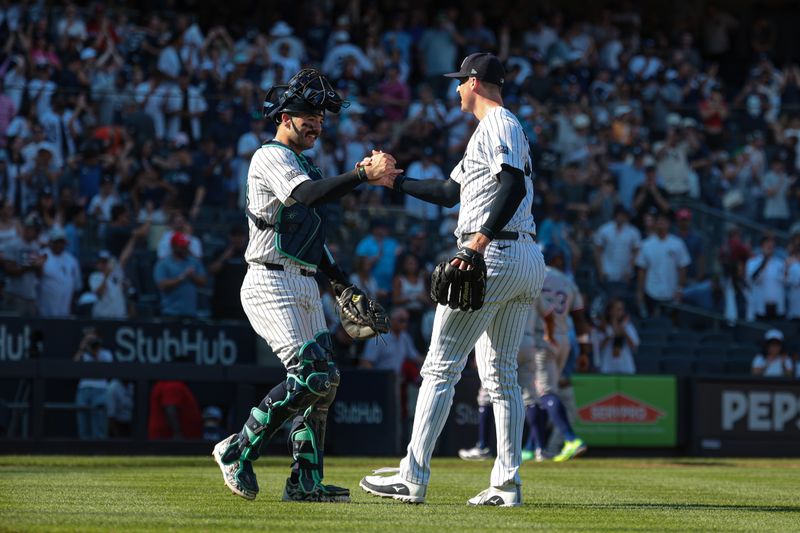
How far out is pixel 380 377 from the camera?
1645 centimetres

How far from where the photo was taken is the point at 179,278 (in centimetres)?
1697

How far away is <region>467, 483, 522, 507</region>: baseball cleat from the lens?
7.60 metres

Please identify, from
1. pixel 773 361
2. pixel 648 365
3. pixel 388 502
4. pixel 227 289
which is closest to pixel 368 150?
pixel 227 289

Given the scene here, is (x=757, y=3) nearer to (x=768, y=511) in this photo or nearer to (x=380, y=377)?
(x=380, y=377)

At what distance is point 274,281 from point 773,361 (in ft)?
41.5

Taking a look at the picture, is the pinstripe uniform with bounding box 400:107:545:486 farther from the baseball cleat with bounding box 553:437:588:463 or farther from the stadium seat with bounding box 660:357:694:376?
the stadium seat with bounding box 660:357:694:376

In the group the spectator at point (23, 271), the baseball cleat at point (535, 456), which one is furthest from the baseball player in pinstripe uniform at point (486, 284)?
the spectator at point (23, 271)

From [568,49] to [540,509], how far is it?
19.7 m

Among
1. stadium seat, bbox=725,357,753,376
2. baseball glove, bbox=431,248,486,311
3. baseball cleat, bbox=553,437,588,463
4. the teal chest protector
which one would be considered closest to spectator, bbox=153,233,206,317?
baseball cleat, bbox=553,437,588,463

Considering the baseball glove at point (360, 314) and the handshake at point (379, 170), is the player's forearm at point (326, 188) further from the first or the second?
the baseball glove at point (360, 314)

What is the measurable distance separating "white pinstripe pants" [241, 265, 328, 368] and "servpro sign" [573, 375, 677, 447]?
32.8ft

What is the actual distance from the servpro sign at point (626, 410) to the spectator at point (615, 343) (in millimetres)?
541

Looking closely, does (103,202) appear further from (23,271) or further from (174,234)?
(23,271)

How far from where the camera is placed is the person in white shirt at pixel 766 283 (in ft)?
68.9
